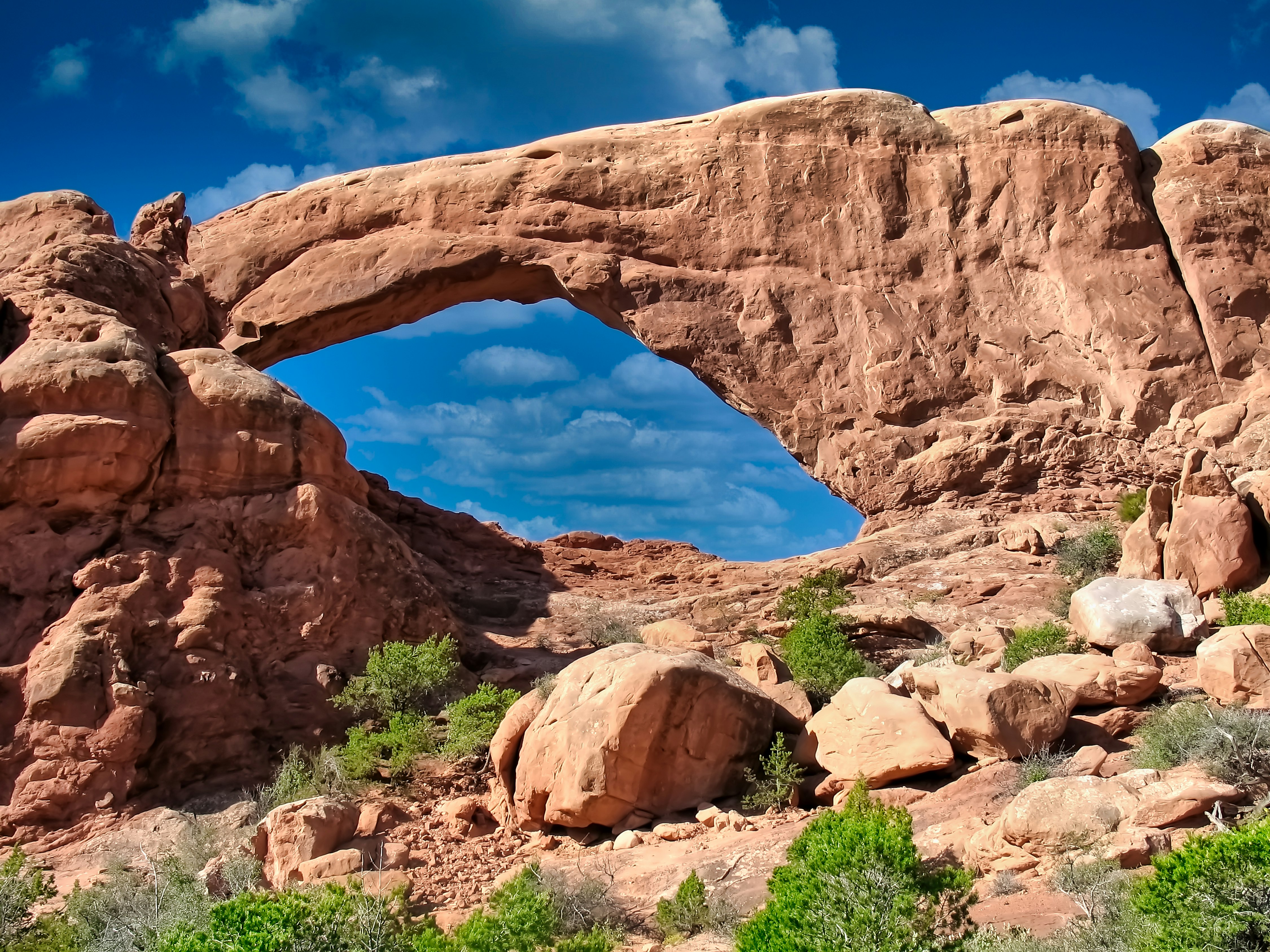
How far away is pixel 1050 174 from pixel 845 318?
4.38 metres

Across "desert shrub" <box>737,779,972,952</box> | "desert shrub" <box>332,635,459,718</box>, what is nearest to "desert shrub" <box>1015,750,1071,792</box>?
"desert shrub" <box>737,779,972,952</box>

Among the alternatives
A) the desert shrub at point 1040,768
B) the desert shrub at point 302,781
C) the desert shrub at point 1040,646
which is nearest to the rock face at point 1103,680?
the desert shrub at point 1040,768

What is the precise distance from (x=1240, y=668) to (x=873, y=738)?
316 centimetres

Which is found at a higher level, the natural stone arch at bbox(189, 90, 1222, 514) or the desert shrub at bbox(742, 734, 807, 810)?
the natural stone arch at bbox(189, 90, 1222, 514)

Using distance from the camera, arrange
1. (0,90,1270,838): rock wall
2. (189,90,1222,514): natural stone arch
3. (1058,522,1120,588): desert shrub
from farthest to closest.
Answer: (189,90,1222,514): natural stone arch, (1058,522,1120,588): desert shrub, (0,90,1270,838): rock wall

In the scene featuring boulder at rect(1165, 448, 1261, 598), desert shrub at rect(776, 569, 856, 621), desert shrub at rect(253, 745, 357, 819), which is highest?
boulder at rect(1165, 448, 1261, 598)

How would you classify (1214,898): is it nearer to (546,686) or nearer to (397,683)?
(546,686)

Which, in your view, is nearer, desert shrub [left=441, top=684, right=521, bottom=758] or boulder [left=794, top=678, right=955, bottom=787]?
boulder [left=794, top=678, right=955, bottom=787]

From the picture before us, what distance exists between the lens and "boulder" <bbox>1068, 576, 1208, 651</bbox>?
11594 millimetres

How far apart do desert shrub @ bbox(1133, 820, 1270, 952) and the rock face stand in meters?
3.90

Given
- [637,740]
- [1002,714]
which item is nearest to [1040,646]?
[1002,714]

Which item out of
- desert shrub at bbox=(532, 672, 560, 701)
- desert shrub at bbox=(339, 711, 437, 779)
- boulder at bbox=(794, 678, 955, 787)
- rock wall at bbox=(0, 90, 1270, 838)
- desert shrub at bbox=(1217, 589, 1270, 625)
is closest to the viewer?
boulder at bbox=(794, 678, 955, 787)

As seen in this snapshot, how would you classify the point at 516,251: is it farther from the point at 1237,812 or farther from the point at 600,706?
the point at 1237,812

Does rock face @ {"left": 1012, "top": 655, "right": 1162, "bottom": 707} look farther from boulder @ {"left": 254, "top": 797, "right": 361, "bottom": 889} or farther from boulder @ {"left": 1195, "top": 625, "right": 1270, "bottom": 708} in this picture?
boulder @ {"left": 254, "top": 797, "right": 361, "bottom": 889}
